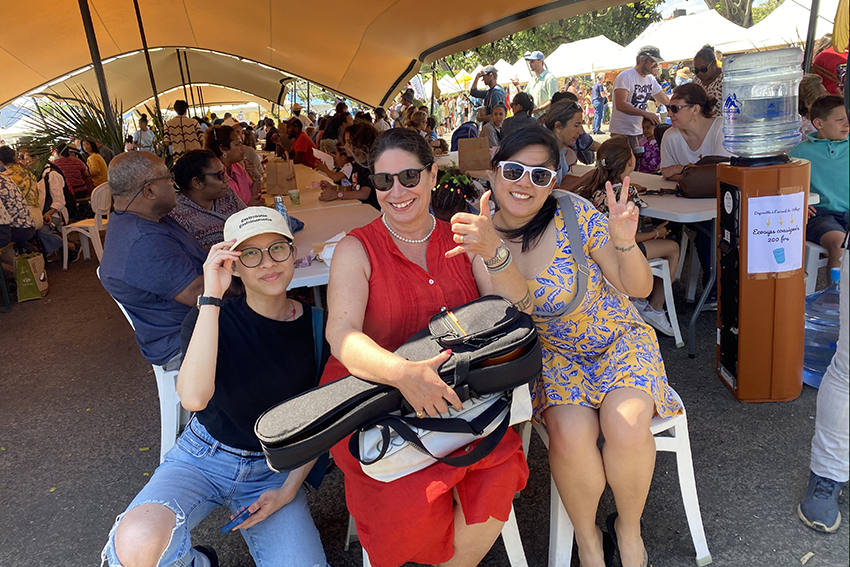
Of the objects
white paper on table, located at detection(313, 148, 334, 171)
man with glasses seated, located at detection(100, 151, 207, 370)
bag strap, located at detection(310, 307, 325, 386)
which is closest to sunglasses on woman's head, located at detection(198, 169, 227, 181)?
man with glasses seated, located at detection(100, 151, 207, 370)

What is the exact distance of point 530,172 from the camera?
194 cm

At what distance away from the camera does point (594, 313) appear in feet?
6.70

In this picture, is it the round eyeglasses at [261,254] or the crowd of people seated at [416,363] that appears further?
the round eyeglasses at [261,254]

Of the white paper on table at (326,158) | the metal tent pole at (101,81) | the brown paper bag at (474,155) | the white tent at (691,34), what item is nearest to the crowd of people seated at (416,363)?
the brown paper bag at (474,155)

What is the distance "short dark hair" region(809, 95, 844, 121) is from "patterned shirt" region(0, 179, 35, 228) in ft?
22.8

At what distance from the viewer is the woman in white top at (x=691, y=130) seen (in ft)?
13.2

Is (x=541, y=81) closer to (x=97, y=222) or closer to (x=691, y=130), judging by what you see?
(x=691, y=130)

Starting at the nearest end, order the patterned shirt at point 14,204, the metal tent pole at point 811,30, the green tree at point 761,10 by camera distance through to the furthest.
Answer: the metal tent pole at point 811,30 → the patterned shirt at point 14,204 → the green tree at point 761,10

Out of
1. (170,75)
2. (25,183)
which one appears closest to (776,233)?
(25,183)

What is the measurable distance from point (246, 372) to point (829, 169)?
369 cm

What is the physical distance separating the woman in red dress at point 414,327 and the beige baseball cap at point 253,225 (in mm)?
215

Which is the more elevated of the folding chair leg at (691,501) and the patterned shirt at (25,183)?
the patterned shirt at (25,183)

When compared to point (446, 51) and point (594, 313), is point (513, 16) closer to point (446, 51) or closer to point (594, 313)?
point (446, 51)

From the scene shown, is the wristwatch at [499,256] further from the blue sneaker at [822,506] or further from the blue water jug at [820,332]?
the blue water jug at [820,332]
